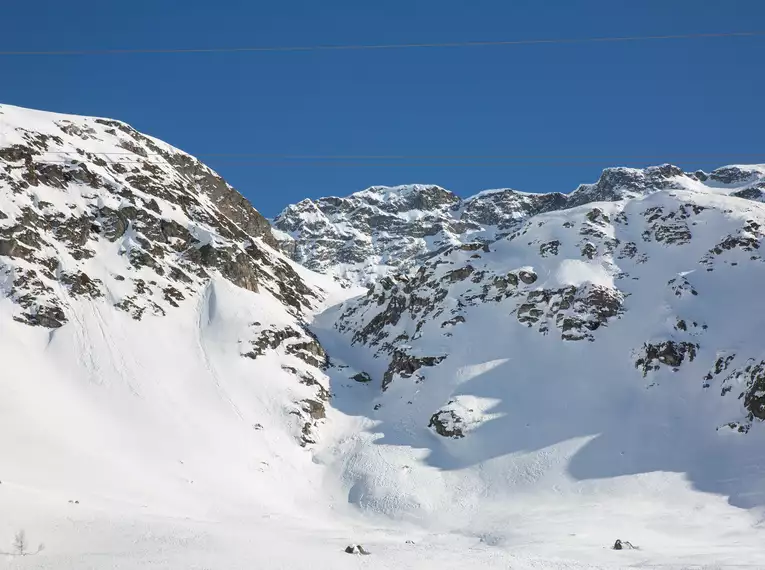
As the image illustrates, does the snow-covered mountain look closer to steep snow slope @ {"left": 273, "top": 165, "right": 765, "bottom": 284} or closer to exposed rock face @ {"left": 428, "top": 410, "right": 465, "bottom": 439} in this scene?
exposed rock face @ {"left": 428, "top": 410, "right": 465, "bottom": 439}

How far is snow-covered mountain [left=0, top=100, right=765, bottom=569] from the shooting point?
149 ft

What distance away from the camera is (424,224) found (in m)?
193

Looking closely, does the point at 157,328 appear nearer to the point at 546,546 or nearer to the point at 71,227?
the point at 71,227

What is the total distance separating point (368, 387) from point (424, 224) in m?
116

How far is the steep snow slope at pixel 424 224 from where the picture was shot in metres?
163

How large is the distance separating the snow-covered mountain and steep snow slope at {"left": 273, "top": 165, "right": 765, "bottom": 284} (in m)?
59.8

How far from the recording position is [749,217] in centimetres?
8719

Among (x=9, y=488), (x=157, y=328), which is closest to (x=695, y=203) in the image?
(x=157, y=328)

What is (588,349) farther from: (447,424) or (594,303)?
(447,424)

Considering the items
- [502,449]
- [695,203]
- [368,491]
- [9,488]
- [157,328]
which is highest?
[695,203]

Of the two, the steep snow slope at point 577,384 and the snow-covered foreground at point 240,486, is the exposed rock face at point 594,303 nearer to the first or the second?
the steep snow slope at point 577,384

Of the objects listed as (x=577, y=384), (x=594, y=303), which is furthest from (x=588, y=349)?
(x=594, y=303)

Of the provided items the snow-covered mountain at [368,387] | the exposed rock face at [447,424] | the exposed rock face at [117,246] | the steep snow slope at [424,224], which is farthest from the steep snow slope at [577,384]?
the steep snow slope at [424,224]

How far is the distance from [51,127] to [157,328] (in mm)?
45431
